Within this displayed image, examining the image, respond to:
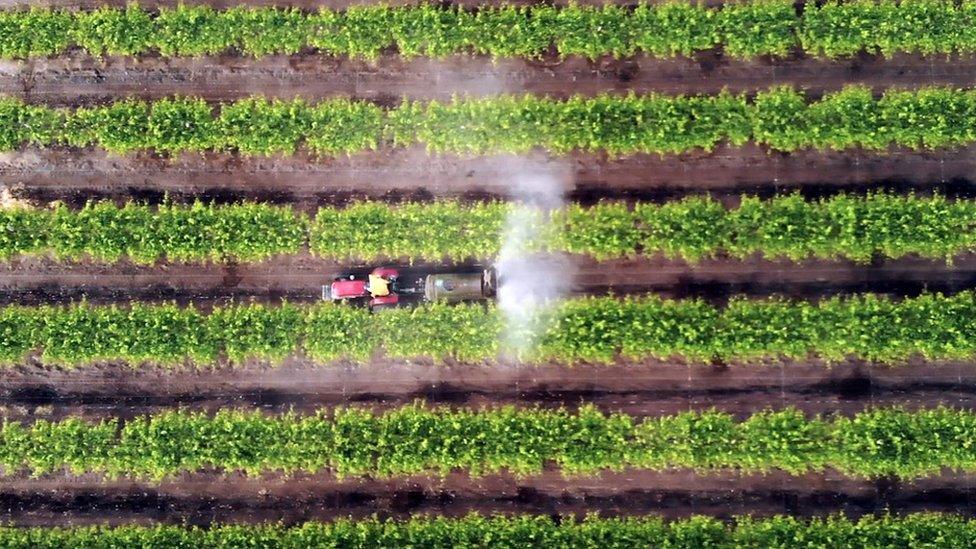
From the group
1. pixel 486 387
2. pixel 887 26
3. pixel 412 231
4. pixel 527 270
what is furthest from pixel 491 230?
pixel 887 26

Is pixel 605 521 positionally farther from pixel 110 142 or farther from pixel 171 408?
pixel 110 142

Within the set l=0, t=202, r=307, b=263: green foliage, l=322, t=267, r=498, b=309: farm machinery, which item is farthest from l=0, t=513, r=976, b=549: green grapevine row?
l=0, t=202, r=307, b=263: green foliage

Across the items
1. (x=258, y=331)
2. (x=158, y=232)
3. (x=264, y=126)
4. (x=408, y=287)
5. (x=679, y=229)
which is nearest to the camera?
(x=679, y=229)

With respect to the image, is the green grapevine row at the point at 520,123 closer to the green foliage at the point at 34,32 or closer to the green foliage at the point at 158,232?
the green foliage at the point at 34,32

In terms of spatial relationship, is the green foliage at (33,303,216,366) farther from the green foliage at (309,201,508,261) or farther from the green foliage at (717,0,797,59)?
the green foliage at (717,0,797,59)

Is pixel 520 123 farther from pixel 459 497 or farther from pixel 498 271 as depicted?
pixel 459 497

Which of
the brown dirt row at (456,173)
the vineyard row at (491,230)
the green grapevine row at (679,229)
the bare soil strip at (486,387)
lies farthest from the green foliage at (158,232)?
the bare soil strip at (486,387)

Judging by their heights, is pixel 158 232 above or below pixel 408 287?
above
